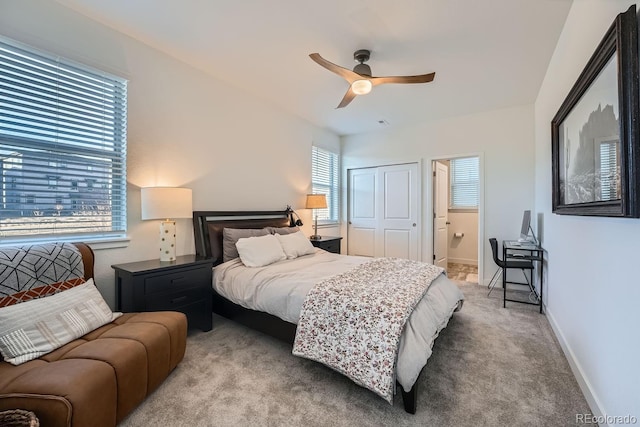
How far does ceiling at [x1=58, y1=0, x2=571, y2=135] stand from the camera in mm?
2141

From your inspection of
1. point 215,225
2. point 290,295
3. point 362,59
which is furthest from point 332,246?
point 362,59

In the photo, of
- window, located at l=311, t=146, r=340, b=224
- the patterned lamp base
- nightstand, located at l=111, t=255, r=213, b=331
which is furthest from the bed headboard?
window, located at l=311, t=146, r=340, b=224

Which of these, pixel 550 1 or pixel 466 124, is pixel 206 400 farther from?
pixel 466 124

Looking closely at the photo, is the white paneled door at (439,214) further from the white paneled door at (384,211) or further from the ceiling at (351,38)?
the ceiling at (351,38)

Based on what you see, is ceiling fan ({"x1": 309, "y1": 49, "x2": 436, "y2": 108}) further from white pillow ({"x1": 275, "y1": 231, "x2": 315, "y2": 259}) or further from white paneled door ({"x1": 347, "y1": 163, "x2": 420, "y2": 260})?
white paneled door ({"x1": 347, "y1": 163, "x2": 420, "y2": 260})

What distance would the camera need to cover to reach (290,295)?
2195mm

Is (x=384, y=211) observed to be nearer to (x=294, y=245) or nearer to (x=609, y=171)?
(x=294, y=245)

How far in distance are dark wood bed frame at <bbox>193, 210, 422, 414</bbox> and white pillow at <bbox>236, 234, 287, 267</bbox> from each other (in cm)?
30

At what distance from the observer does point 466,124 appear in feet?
14.6

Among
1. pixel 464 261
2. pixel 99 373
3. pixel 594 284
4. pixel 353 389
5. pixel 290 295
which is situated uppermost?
pixel 594 284

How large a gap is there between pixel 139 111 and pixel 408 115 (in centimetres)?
366

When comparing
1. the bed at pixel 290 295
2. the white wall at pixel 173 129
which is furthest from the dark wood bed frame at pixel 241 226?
the white wall at pixel 173 129

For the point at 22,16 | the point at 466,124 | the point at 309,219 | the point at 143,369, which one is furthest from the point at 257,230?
the point at 466,124

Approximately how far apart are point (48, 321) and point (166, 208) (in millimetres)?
1137
